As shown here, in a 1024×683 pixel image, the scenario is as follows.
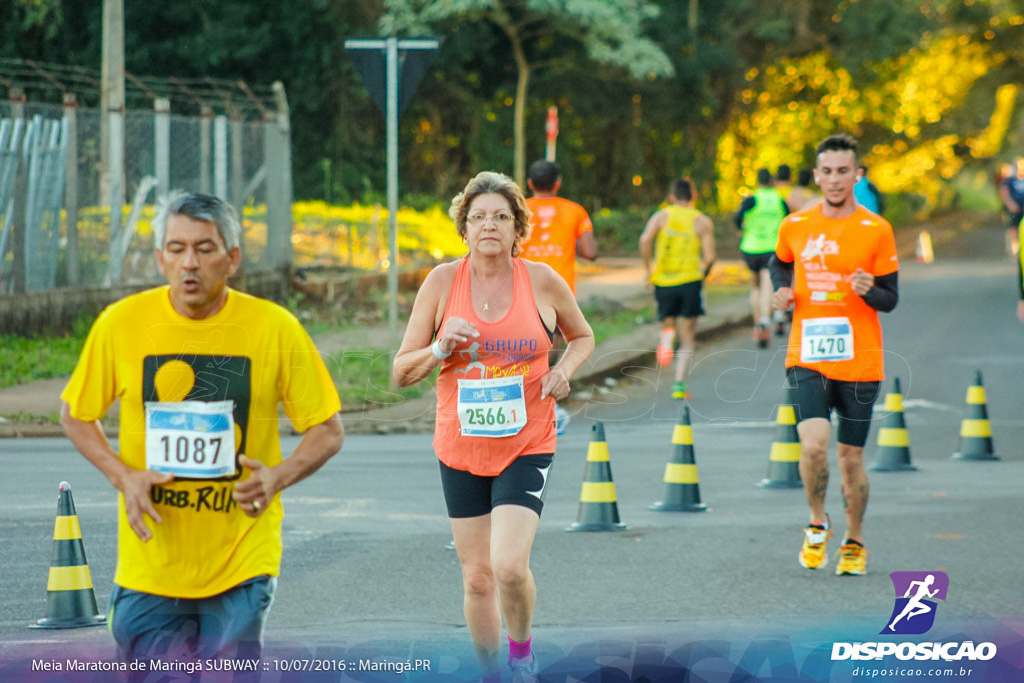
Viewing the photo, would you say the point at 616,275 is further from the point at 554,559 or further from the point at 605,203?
the point at 554,559

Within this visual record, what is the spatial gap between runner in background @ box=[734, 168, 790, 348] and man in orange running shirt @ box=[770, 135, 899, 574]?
9681 millimetres

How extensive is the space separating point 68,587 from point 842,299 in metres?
3.84

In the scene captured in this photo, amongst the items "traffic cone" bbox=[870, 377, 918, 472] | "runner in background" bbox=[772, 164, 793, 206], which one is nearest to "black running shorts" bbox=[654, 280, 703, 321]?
"runner in background" bbox=[772, 164, 793, 206]

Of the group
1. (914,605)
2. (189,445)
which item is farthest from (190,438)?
(914,605)

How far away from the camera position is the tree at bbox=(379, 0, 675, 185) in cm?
3119

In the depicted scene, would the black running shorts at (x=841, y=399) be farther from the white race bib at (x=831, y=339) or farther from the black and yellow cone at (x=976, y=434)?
the black and yellow cone at (x=976, y=434)

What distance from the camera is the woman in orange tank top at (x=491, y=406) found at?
523 centimetres

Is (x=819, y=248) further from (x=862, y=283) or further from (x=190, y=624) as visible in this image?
(x=190, y=624)

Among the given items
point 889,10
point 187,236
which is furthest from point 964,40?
point 187,236

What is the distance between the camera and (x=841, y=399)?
777 cm

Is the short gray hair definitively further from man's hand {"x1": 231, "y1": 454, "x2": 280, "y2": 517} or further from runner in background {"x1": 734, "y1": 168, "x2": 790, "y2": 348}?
runner in background {"x1": 734, "y1": 168, "x2": 790, "y2": 348}

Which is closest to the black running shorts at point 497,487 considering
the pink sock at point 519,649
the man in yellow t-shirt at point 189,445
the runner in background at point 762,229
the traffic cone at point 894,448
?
the pink sock at point 519,649

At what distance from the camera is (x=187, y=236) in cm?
409

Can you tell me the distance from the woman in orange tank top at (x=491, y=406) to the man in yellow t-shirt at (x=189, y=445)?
1.16 m
